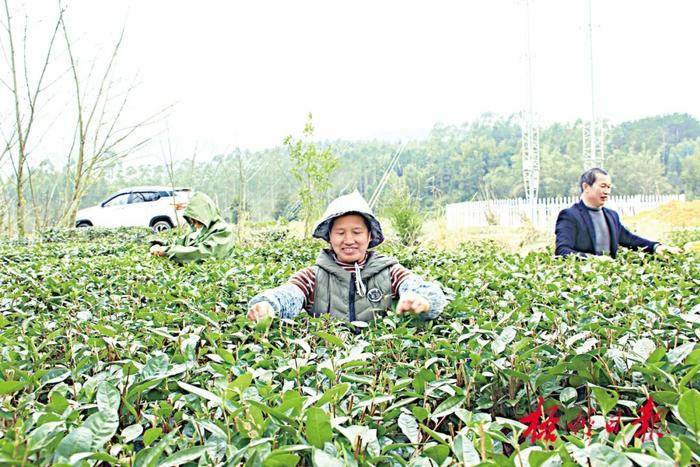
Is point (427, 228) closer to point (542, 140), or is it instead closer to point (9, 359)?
point (9, 359)

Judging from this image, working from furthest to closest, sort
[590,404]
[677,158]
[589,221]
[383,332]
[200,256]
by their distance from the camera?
[677,158], [200,256], [589,221], [383,332], [590,404]

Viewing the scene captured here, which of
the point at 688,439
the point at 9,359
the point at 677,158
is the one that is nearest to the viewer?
the point at 688,439

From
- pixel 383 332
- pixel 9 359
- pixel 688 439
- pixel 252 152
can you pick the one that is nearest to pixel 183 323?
pixel 9 359

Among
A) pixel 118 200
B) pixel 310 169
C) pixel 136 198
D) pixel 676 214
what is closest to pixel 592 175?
pixel 310 169

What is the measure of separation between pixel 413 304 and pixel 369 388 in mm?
655

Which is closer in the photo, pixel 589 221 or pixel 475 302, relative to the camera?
pixel 475 302

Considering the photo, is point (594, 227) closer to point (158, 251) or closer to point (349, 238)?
point (349, 238)

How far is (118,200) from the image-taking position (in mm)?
17031

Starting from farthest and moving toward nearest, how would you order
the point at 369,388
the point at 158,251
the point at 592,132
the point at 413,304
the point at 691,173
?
the point at 691,173 → the point at 592,132 → the point at 158,251 → the point at 413,304 → the point at 369,388

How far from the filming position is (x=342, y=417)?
1059 mm

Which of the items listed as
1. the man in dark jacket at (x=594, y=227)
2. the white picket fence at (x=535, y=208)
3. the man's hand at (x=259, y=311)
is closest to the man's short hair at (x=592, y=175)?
the man in dark jacket at (x=594, y=227)

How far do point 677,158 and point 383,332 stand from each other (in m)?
42.2

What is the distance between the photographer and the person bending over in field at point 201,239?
16.7 feet

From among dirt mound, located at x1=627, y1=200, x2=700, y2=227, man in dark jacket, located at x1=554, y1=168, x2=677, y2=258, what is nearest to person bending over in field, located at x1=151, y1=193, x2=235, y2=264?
man in dark jacket, located at x1=554, y1=168, x2=677, y2=258
